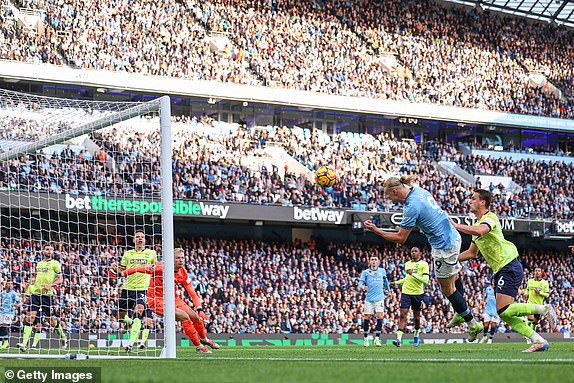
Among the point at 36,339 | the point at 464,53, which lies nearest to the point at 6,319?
the point at 36,339

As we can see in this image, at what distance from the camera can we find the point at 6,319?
19609 mm

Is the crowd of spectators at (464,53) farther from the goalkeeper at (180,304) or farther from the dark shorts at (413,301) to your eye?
the goalkeeper at (180,304)

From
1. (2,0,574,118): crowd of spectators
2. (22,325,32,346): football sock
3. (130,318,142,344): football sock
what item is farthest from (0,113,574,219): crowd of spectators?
(130,318,142,344): football sock

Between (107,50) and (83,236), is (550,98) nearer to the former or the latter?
(107,50)

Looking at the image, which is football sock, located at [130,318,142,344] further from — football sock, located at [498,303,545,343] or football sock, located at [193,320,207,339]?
football sock, located at [498,303,545,343]

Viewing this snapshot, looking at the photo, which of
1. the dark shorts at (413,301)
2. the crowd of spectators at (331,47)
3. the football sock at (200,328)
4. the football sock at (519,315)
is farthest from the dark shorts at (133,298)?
the crowd of spectators at (331,47)

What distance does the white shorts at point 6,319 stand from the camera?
19.3 metres

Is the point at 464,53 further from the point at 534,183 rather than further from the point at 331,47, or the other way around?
the point at 331,47

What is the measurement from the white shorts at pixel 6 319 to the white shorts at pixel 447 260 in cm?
1029

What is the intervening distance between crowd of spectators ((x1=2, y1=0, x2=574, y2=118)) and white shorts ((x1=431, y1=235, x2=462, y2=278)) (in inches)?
1026

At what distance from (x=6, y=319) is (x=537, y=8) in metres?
43.8

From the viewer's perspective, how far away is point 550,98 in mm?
51594

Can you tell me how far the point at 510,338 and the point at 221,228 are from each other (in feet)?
41.0

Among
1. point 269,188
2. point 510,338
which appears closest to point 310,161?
point 269,188
